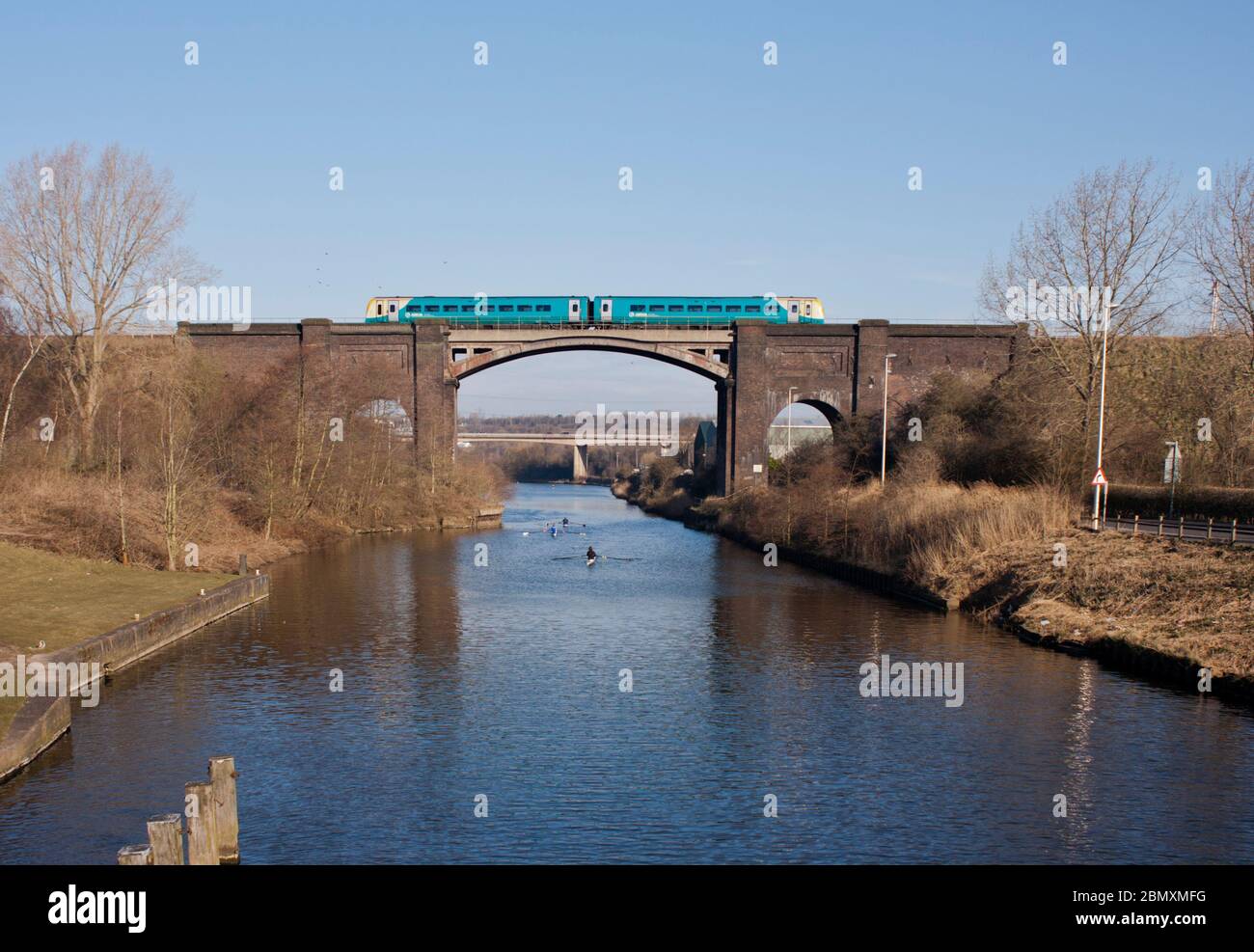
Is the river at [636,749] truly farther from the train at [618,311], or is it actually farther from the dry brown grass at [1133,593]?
the train at [618,311]

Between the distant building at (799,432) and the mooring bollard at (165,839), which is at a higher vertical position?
the distant building at (799,432)

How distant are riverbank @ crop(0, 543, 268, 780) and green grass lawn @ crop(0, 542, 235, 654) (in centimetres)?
2

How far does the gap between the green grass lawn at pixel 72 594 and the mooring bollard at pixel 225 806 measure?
10400 millimetres

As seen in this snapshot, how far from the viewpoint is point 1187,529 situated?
3353 cm

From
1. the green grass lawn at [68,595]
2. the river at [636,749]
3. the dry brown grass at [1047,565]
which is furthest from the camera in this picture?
the dry brown grass at [1047,565]

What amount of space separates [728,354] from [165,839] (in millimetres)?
65745

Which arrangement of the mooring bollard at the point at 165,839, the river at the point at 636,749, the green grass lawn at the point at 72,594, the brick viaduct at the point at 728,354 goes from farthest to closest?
the brick viaduct at the point at 728,354 → the green grass lawn at the point at 72,594 → the river at the point at 636,749 → the mooring bollard at the point at 165,839

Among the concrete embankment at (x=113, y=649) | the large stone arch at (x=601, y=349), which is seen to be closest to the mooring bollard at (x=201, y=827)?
the concrete embankment at (x=113, y=649)

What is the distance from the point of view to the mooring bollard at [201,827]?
12.4 meters

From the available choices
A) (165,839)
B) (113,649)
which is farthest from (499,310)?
(165,839)

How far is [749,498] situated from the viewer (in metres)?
65.2

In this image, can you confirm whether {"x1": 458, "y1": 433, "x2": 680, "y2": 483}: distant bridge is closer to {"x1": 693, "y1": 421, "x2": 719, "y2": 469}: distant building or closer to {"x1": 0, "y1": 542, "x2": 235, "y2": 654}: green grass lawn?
{"x1": 693, "y1": 421, "x2": 719, "y2": 469}: distant building
